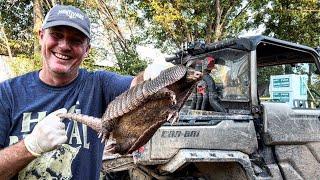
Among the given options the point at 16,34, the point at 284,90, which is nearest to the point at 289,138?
the point at 284,90

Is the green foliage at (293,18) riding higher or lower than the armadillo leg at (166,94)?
higher

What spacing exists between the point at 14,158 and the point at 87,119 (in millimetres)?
372

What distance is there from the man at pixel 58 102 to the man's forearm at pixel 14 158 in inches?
2.3

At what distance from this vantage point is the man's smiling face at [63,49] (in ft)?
7.88

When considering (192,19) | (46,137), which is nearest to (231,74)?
(46,137)

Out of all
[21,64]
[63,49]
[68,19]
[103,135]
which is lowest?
[103,135]

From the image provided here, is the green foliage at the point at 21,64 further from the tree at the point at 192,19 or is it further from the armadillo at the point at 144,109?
the armadillo at the point at 144,109

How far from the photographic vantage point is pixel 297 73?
21.8ft

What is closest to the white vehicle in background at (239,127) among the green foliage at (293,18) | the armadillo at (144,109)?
the armadillo at (144,109)

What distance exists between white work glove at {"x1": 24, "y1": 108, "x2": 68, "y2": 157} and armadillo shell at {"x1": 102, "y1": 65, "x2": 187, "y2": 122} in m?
0.23

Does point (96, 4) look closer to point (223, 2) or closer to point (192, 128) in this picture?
point (223, 2)

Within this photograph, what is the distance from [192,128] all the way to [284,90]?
1.76 m

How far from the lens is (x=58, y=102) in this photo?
8.07 feet

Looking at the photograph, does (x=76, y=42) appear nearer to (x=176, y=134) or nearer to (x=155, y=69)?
(x=155, y=69)
